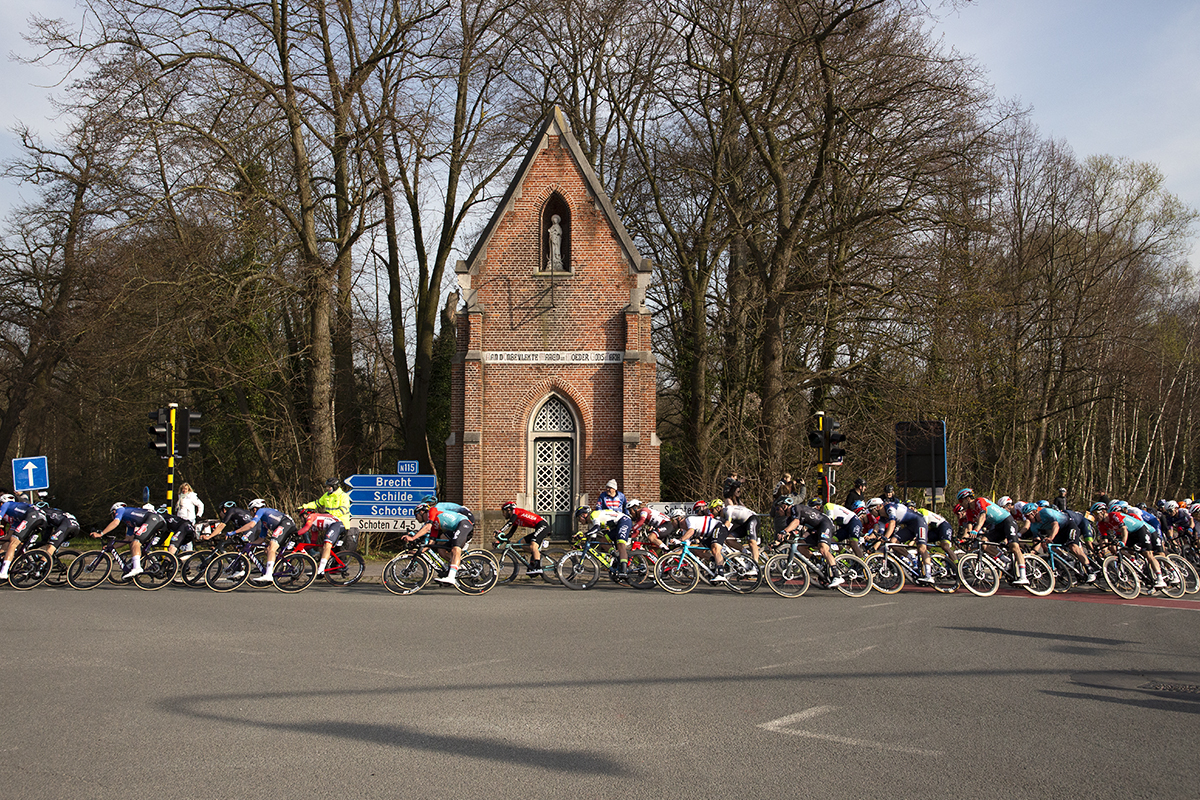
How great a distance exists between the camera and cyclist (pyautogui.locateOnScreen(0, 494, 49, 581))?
14930 mm

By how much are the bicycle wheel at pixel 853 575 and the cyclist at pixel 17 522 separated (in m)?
12.3

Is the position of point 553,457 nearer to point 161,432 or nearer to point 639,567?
point 639,567

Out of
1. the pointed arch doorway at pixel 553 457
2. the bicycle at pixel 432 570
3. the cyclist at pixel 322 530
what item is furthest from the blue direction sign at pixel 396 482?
the pointed arch doorway at pixel 553 457

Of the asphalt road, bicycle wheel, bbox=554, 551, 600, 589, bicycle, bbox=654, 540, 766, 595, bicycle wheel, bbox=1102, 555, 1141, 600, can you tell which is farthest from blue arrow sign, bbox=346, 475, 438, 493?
bicycle wheel, bbox=1102, 555, 1141, 600

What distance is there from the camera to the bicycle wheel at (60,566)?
15312mm

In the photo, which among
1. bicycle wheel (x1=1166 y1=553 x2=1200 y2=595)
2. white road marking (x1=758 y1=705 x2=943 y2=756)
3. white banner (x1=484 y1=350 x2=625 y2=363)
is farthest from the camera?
white banner (x1=484 y1=350 x2=625 y2=363)

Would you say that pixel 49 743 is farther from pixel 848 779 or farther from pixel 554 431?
pixel 554 431

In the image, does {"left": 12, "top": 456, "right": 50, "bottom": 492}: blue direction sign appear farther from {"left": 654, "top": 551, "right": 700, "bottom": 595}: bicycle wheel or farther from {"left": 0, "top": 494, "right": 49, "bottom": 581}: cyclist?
{"left": 654, "top": 551, "right": 700, "bottom": 595}: bicycle wheel

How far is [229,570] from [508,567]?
4.80 m

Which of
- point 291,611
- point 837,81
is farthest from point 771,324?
point 291,611

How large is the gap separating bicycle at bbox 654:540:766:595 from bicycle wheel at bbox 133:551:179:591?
7597 millimetres

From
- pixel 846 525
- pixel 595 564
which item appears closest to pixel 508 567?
pixel 595 564

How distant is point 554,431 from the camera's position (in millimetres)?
22250

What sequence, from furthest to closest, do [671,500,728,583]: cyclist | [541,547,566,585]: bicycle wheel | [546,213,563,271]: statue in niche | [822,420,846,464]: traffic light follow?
[546,213,563,271]: statue in niche, [822,420,846,464]: traffic light, [541,547,566,585]: bicycle wheel, [671,500,728,583]: cyclist
